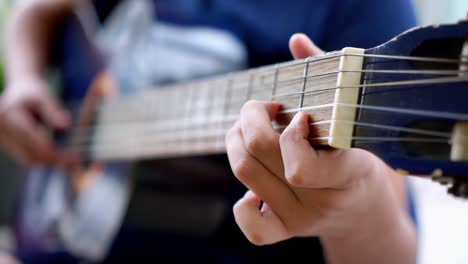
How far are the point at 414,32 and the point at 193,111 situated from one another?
1.04ft

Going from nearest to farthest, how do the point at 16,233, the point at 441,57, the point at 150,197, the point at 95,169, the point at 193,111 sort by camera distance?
1. the point at 441,57
2. the point at 193,111
3. the point at 150,197
4. the point at 95,169
5. the point at 16,233

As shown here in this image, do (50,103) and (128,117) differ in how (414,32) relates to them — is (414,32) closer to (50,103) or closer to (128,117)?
(128,117)

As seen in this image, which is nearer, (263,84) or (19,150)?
(263,84)

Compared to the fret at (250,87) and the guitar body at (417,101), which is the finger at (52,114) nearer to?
the fret at (250,87)

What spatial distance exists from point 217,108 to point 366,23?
163mm

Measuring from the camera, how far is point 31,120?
0.94 m

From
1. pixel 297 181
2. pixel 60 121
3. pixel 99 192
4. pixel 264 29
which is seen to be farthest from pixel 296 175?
pixel 60 121

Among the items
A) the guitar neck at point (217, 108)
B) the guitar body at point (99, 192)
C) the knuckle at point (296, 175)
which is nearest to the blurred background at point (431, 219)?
the guitar body at point (99, 192)

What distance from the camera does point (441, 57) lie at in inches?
12.0

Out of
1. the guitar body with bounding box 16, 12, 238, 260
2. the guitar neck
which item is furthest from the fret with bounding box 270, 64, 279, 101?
the guitar body with bounding box 16, 12, 238, 260

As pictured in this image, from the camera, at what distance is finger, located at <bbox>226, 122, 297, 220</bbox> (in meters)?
0.38

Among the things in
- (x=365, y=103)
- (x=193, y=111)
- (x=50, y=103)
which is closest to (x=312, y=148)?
(x=365, y=103)

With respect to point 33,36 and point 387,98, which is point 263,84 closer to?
point 387,98

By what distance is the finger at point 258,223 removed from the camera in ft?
1.24
